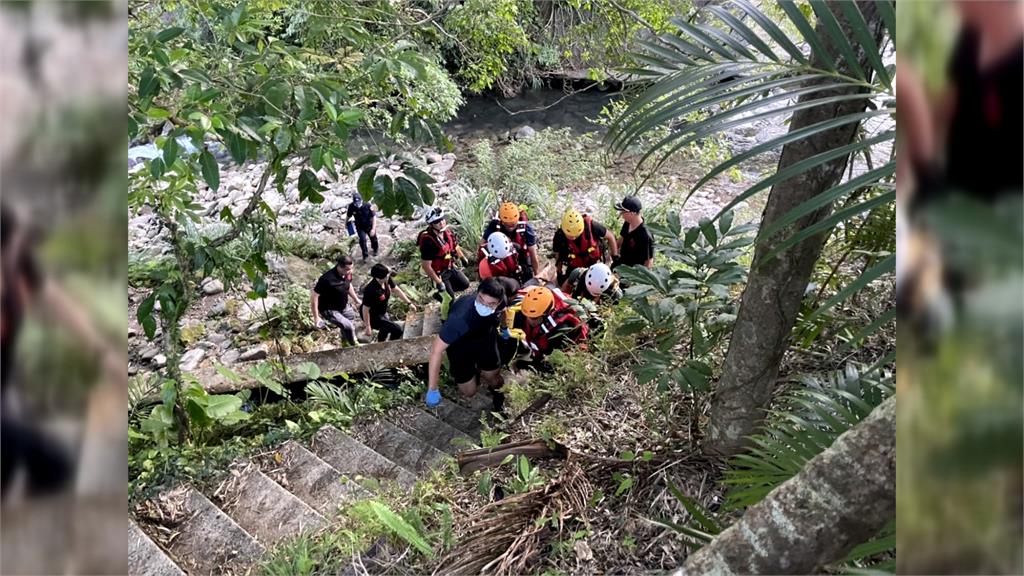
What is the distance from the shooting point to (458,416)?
445cm

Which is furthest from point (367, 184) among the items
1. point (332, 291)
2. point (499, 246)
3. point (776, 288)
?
point (332, 291)

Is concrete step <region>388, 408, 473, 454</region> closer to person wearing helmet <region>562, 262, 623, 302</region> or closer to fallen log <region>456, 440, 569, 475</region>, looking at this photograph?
fallen log <region>456, 440, 569, 475</region>

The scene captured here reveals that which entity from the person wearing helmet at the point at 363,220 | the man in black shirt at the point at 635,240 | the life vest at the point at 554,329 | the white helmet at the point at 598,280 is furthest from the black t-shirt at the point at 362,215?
the life vest at the point at 554,329

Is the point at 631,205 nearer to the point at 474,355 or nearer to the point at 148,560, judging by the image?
the point at 474,355

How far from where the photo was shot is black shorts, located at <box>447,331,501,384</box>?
4191 mm

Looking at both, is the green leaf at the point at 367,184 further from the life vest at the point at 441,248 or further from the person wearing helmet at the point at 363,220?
the person wearing helmet at the point at 363,220

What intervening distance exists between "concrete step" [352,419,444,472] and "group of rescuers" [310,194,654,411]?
329mm

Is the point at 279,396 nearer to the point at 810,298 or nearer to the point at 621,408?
the point at 621,408

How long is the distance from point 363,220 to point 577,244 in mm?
3330
